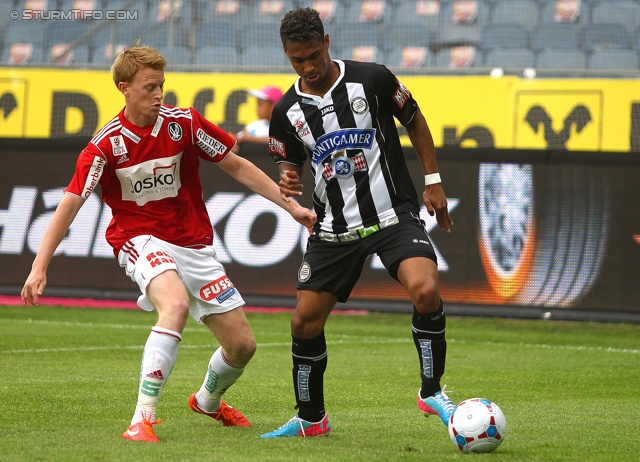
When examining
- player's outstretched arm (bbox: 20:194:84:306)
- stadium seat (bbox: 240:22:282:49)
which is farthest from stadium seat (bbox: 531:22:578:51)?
player's outstretched arm (bbox: 20:194:84:306)

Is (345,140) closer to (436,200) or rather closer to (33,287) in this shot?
(436,200)

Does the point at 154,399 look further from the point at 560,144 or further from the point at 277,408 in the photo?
the point at 560,144

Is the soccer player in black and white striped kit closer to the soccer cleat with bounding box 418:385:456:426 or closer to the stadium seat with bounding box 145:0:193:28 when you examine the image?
the soccer cleat with bounding box 418:385:456:426

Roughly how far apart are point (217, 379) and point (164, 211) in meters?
0.94

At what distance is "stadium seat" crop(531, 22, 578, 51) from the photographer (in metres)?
16.0

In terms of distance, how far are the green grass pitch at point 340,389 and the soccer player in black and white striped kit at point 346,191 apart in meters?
0.45

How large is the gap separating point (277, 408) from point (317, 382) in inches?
40.8

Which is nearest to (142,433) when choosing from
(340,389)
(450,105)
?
(340,389)

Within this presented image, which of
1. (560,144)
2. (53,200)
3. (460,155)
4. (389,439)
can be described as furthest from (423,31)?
(389,439)

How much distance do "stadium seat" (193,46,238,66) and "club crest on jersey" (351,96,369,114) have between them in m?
10.7

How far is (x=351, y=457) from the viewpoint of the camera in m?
4.64

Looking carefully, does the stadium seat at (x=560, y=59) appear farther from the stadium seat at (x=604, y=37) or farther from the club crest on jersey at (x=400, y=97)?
the club crest on jersey at (x=400, y=97)

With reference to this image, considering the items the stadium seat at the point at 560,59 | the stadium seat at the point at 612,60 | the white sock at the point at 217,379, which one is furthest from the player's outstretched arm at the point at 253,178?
the stadium seat at the point at 560,59

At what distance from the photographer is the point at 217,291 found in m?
5.50
